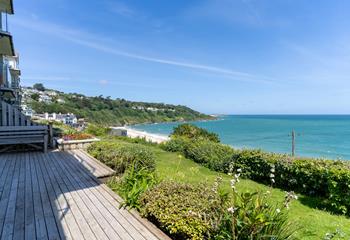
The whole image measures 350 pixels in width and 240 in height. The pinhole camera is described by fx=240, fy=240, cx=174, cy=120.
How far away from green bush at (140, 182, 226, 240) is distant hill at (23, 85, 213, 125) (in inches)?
1861

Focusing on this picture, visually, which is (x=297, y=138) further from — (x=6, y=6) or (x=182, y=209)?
(x=182, y=209)

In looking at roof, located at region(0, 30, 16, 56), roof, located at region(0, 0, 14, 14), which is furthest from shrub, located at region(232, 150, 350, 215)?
roof, located at region(0, 0, 14, 14)

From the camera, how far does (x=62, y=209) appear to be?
3604mm

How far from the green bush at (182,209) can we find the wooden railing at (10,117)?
687 centimetres

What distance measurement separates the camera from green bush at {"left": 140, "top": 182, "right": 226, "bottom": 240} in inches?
110

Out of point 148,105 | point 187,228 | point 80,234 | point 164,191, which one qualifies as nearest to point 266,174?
point 164,191

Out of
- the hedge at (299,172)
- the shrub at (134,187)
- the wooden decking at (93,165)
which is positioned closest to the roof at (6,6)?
the wooden decking at (93,165)

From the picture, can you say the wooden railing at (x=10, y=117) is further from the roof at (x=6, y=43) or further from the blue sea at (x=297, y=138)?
the blue sea at (x=297, y=138)

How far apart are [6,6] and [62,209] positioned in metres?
11.2

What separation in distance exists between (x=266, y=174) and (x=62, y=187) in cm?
588

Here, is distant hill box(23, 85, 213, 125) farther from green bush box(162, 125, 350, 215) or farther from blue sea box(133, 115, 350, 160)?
green bush box(162, 125, 350, 215)

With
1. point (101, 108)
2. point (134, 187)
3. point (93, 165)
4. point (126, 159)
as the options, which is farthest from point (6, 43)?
point (101, 108)

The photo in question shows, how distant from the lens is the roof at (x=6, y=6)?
10.3m

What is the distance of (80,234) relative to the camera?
2.90m
